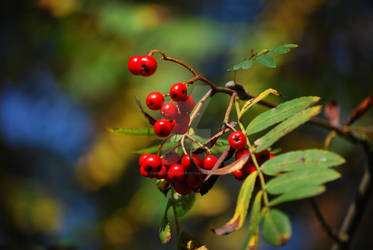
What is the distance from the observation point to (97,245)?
2963 millimetres

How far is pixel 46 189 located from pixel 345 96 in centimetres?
265

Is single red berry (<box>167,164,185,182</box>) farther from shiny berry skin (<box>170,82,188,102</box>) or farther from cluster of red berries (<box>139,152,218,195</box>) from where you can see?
shiny berry skin (<box>170,82,188,102</box>)

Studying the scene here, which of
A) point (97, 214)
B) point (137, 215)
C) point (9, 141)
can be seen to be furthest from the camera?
point (9, 141)

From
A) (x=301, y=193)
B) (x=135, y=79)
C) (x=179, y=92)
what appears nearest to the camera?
(x=301, y=193)

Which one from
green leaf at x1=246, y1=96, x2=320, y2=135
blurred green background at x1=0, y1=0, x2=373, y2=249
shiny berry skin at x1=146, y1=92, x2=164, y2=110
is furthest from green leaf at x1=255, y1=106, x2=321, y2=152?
blurred green background at x1=0, y1=0, x2=373, y2=249

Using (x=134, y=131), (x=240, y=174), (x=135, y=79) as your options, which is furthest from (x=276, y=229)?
(x=135, y=79)

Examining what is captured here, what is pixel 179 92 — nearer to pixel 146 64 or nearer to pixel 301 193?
pixel 146 64

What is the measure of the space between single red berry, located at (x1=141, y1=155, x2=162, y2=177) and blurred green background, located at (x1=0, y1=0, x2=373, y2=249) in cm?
143

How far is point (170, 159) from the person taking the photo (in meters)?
0.70

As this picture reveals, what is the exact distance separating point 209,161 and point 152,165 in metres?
0.10

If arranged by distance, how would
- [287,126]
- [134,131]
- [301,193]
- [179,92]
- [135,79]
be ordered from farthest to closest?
[135,79] → [134,131] → [179,92] → [287,126] → [301,193]

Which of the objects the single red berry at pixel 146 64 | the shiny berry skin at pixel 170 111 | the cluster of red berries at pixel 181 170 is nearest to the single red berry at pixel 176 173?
the cluster of red berries at pixel 181 170

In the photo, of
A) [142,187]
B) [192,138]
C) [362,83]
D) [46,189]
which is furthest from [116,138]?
[192,138]

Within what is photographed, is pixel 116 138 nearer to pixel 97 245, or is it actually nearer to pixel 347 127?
pixel 97 245
